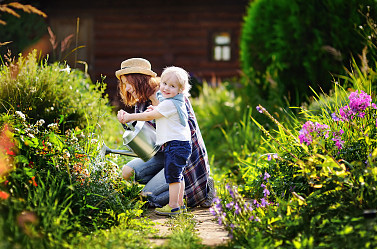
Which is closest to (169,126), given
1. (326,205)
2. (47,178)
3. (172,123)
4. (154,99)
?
(172,123)

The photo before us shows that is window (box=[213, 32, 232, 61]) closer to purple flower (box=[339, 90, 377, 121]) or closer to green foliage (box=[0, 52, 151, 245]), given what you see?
green foliage (box=[0, 52, 151, 245])

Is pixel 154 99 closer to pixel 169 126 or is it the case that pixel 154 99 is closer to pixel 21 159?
pixel 169 126

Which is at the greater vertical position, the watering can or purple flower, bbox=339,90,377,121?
purple flower, bbox=339,90,377,121

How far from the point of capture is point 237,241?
294cm

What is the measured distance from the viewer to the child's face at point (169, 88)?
3676 millimetres

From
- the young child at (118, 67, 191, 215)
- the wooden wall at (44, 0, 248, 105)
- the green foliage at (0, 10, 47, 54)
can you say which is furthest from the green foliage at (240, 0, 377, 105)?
the wooden wall at (44, 0, 248, 105)

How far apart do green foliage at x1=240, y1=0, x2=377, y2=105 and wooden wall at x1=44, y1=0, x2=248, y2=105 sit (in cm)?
482

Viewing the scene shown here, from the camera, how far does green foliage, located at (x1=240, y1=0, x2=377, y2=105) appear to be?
632 centimetres

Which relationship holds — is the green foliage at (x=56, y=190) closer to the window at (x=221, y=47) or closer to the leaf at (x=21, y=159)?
the leaf at (x=21, y=159)

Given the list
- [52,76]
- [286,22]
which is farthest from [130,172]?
[286,22]

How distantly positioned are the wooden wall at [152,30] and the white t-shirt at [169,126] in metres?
Answer: 8.55

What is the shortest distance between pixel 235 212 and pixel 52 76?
246 centimetres

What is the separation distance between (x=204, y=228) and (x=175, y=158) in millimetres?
572

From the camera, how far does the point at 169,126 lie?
3691 millimetres
